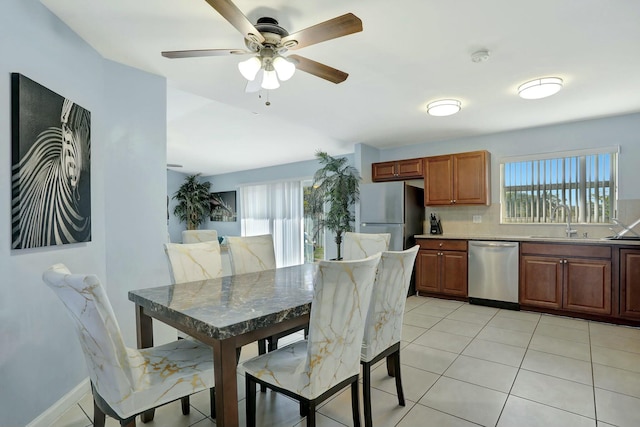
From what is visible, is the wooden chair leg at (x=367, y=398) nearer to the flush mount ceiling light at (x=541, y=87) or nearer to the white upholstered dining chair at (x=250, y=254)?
the white upholstered dining chair at (x=250, y=254)

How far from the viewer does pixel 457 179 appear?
179 inches

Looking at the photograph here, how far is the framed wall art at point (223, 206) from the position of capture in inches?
333

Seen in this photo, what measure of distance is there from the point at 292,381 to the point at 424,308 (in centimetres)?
301

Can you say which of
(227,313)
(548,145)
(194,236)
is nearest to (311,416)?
(227,313)

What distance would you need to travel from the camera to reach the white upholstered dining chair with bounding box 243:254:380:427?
135 centimetres

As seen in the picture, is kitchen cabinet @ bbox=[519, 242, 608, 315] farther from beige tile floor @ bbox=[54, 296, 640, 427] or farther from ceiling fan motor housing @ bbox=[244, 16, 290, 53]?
ceiling fan motor housing @ bbox=[244, 16, 290, 53]

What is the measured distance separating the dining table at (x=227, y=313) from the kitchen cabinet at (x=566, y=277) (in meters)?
3.05

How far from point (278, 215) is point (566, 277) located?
5409 mm

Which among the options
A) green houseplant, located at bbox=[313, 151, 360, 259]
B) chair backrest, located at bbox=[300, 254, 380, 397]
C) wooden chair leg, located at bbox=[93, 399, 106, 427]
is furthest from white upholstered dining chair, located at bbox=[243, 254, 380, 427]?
green houseplant, located at bbox=[313, 151, 360, 259]

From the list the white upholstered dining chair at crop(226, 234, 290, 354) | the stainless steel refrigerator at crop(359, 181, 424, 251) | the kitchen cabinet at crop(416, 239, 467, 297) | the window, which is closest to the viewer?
the white upholstered dining chair at crop(226, 234, 290, 354)

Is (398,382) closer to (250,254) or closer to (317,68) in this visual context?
(250,254)

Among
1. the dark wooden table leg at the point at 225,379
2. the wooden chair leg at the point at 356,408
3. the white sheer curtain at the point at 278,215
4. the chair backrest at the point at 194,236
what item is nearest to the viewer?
the dark wooden table leg at the point at 225,379

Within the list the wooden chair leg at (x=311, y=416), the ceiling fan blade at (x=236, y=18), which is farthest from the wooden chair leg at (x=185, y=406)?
the ceiling fan blade at (x=236, y=18)

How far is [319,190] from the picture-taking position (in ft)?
18.1
